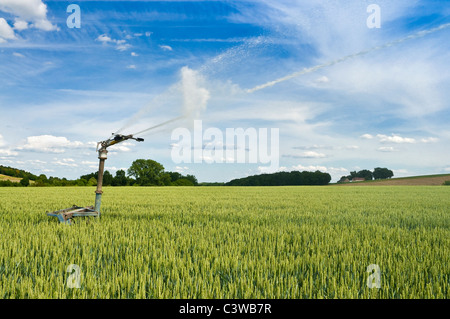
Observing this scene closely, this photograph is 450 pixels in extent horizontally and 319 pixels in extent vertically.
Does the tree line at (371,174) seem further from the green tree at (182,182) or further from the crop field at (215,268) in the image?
the crop field at (215,268)

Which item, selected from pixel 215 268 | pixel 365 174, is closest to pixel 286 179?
pixel 365 174

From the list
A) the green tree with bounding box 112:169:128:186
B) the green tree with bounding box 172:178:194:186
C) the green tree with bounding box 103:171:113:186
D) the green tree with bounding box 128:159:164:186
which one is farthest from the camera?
the green tree with bounding box 172:178:194:186

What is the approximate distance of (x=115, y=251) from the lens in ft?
17.1

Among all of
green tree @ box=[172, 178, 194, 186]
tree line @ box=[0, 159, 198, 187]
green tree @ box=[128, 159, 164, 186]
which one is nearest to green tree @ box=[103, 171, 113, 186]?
tree line @ box=[0, 159, 198, 187]

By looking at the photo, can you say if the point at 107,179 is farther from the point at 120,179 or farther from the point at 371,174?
the point at 371,174

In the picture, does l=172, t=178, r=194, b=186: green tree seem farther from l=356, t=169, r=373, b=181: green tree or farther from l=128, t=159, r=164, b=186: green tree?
l=356, t=169, r=373, b=181: green tree

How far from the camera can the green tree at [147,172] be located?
91.0 meters

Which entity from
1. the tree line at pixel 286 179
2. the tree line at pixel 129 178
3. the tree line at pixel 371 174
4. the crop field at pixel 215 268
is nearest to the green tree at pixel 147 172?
the tree line at pixel 129 178

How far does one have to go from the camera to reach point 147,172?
306ft

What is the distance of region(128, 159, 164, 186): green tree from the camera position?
9100cm
